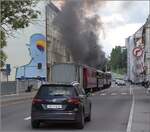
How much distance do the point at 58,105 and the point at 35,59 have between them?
7164 centimetres

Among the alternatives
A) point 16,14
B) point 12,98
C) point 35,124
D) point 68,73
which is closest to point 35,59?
point 68,73

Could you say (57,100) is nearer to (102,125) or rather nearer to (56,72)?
(102,125)

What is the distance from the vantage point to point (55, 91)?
1848 cm

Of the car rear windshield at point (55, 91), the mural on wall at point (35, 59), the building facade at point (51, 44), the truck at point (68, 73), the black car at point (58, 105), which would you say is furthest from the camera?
the building facade at point (51, 44)

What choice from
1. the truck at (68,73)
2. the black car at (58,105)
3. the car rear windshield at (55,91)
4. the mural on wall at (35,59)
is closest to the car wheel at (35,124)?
the black car at (58,105)

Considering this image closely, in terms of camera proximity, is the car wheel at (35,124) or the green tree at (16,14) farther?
the green tree at (16,14)

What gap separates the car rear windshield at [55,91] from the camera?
60.3 feet

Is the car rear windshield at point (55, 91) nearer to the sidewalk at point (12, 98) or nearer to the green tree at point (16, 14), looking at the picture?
the green tree at point (16, 14)

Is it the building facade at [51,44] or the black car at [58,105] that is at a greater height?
the building facade at [51,44]

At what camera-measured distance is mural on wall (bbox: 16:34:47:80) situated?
88438 mm

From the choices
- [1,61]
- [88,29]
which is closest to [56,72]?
[88,29]

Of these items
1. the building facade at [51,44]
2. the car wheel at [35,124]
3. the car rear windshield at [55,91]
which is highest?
the building facade at [51,44]

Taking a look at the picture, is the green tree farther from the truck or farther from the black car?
the truck

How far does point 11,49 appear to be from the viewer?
9119cm
